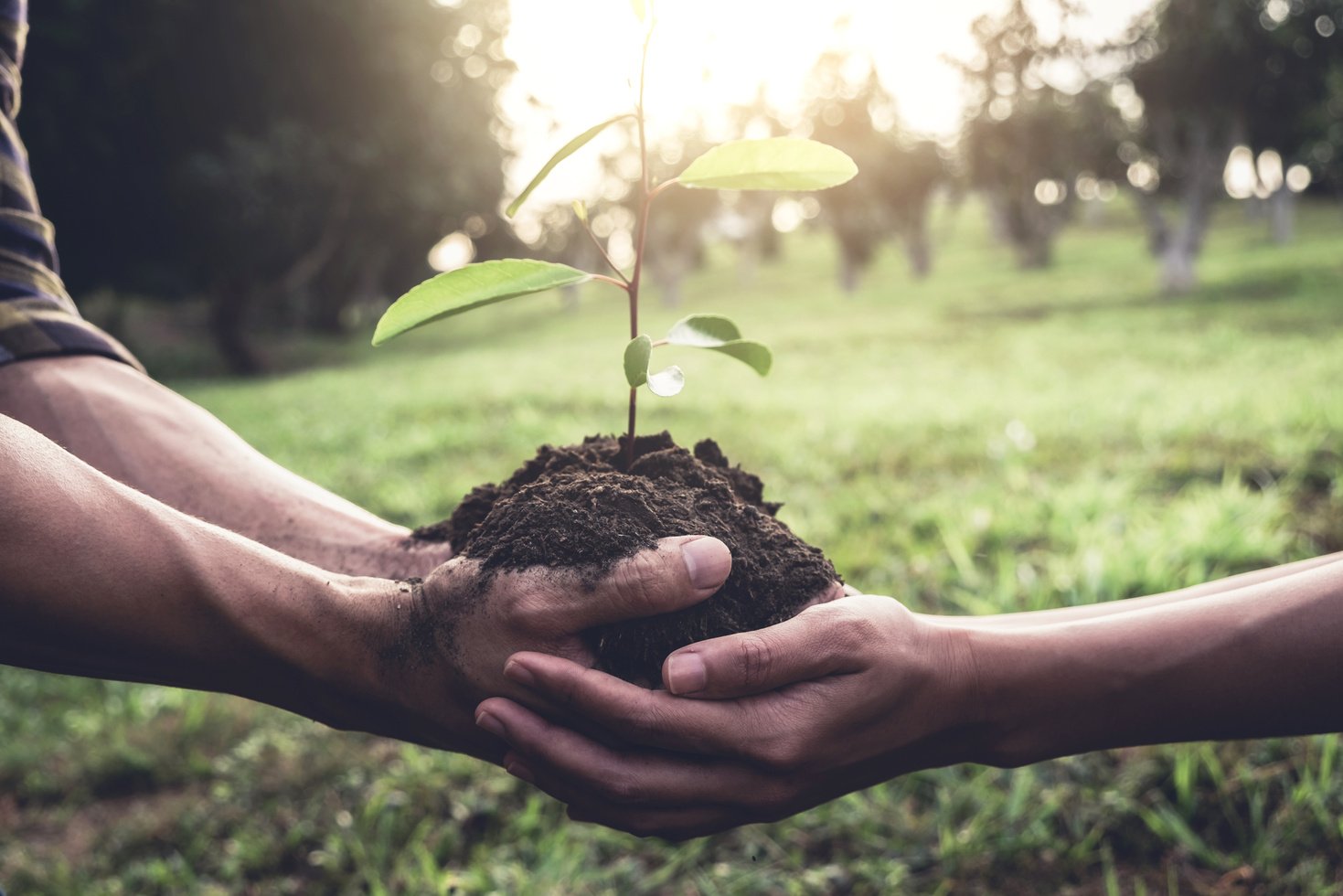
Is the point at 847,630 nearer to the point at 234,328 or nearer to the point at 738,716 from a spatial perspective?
the point at 738,716

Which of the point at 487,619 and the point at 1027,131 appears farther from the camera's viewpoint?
the point at 1027,131

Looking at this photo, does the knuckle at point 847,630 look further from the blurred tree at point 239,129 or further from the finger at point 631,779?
the blurred tree at point 239,129

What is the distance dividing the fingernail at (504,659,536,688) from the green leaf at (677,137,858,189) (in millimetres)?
645

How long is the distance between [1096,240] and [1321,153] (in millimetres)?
6002

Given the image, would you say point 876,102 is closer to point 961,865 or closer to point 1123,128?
point 961,865

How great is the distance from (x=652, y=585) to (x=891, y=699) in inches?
14.2

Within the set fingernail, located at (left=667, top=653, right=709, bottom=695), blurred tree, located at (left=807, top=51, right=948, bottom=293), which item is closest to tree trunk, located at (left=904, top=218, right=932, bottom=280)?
blurred tree, located at (left=807, top=51, right=948, bottom=293)

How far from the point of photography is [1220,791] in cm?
184

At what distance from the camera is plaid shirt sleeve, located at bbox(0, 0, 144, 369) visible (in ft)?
4.31

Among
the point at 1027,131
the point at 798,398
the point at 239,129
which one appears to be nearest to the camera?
the point at 798,398

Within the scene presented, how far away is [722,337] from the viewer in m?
1.25

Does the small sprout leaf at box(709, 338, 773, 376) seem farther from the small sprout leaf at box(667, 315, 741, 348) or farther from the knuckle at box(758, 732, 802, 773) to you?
the knuckle at box(758, 732, 802, 773)

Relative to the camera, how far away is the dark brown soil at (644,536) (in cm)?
108

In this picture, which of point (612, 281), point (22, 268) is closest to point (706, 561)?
point (612, 281)
